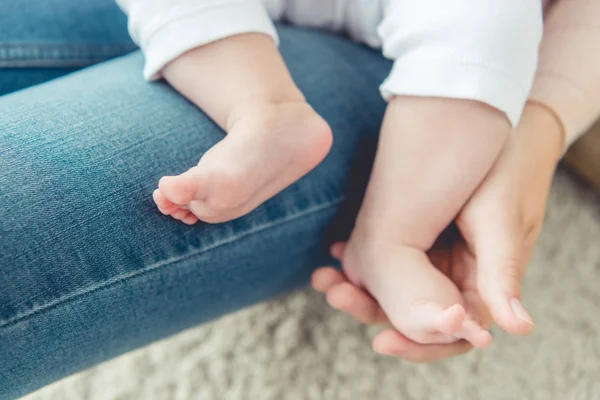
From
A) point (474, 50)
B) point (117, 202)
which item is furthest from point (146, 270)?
point (474, 50)

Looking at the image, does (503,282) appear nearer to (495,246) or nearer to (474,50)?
(495,246)

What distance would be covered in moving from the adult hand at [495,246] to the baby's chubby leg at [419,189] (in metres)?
0.02

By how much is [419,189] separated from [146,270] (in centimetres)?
23

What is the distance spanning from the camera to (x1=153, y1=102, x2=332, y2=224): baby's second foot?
413mm

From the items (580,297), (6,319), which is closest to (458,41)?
(6,319)

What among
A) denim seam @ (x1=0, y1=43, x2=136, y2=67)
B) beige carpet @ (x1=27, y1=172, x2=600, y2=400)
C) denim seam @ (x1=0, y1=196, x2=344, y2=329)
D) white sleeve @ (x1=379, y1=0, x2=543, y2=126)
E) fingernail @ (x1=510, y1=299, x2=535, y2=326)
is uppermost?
white sleeve @ (x1=379, y1=0, x2=543, y2=126)

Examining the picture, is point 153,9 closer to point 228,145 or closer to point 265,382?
point 228,145

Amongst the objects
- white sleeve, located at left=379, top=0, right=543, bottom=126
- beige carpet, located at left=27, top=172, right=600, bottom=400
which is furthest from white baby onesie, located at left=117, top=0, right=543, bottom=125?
beige carpet, located at left=27, top=172, right=600, bottom=400

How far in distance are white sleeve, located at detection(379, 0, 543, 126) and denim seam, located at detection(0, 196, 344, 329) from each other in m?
0.13

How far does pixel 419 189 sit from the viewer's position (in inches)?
18.8

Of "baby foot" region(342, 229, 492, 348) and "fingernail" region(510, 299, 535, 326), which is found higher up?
"fingernail" region(510, 299, 535, 326)

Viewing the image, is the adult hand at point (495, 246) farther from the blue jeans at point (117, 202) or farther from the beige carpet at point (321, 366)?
the beige carpet at point (321, 366)

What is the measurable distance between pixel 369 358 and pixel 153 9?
1.54ft

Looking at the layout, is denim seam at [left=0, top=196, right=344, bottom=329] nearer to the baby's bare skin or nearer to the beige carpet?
the baby's bare skin
